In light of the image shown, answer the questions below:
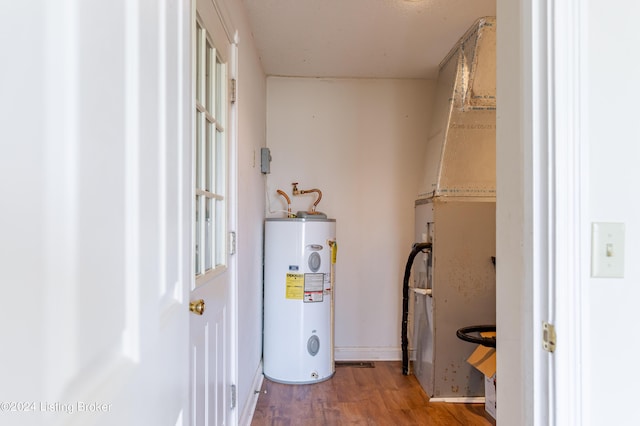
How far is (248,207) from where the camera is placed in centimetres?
222

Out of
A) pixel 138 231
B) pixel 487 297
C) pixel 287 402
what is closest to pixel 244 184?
pixel 287 402

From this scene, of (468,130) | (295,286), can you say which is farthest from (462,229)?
(295,286)

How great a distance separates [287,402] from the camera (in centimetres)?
236

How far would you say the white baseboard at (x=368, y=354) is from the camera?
306 centimetres

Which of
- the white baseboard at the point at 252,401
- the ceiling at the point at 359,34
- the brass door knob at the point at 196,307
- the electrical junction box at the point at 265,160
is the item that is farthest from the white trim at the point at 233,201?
the electrical junction box at the point at 265,160

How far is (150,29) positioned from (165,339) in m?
0.51
